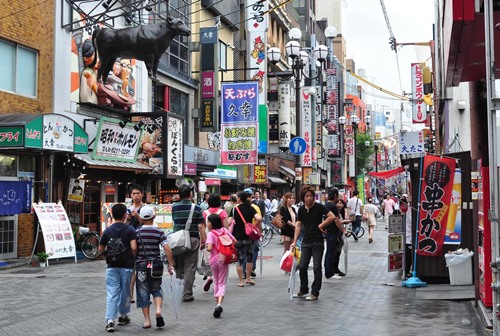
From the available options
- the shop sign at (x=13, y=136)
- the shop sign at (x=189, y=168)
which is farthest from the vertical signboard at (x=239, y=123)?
the shop sign at (x=13, y=136)

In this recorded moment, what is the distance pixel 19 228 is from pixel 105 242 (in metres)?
10.4

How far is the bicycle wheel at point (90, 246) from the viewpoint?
18.7m

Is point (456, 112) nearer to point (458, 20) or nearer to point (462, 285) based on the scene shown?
point (462, 285)

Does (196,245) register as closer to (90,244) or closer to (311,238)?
(311,238)

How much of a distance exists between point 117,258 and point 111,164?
12.6 meters

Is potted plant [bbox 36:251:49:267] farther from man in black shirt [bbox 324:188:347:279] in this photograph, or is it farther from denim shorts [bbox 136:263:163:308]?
denim shorts [bbox 136:263:163:308]

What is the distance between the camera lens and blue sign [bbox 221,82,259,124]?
22766 millimetres

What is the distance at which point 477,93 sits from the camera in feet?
41.4

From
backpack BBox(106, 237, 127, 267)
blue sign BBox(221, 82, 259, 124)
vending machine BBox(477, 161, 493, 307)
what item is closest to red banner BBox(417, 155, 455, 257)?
vending machine BBox(477, 161, 493, 307)

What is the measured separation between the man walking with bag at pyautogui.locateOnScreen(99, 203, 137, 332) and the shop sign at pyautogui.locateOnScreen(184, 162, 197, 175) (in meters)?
19.1

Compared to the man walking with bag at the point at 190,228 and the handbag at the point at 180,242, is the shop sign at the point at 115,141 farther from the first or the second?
the handbag at the point at 180,242

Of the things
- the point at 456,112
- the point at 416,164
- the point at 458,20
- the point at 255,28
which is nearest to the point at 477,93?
the point at 416,164

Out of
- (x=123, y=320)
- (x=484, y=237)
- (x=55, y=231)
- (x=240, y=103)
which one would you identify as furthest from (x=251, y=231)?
(x=240, y=103)

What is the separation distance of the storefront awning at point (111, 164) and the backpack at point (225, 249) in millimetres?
10749
